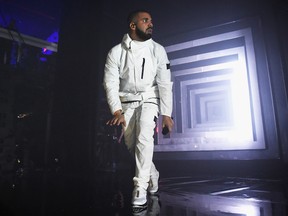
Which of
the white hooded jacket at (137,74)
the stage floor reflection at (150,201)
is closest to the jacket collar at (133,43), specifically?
the white hooded jacket at (137,74)

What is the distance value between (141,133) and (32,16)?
361cm

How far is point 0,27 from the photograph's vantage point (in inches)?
138

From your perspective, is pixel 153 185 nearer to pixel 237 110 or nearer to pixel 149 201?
pixel 149 201

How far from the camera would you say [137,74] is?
160cm

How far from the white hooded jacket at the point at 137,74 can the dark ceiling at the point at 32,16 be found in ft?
9.27

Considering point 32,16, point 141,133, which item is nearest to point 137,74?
point 141,133

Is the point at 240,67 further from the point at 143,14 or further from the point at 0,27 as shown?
the point at 0,27

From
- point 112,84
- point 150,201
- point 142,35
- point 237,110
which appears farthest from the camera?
point 237,110

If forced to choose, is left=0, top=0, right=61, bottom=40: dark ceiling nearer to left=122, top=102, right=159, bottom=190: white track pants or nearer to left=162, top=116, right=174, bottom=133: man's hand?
left=122, top=102, right=159, bottom=190: white track pants

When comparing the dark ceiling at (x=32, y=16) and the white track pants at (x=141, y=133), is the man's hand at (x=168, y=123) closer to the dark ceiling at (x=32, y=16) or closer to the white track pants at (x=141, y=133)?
the white track pants at (x=141, y=133)

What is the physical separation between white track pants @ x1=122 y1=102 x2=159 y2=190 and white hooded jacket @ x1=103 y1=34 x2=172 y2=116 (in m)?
0.07

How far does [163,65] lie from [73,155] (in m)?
2.08

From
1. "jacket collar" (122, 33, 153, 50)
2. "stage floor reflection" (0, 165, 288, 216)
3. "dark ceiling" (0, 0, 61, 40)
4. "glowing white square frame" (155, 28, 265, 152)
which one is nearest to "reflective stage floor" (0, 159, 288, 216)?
"stage floor reflection" (0, 165, 288, 216)

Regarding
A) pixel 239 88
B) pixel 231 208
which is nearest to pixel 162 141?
pixel 239 88
